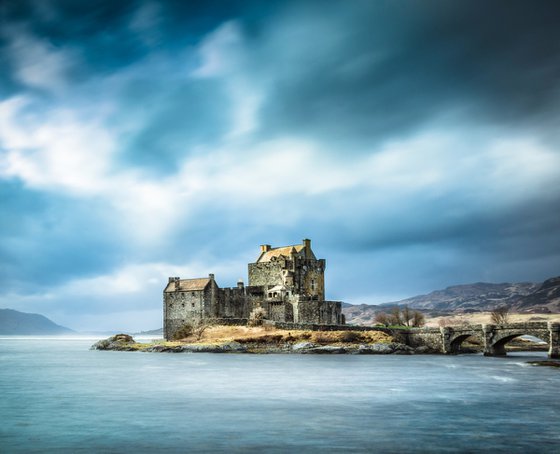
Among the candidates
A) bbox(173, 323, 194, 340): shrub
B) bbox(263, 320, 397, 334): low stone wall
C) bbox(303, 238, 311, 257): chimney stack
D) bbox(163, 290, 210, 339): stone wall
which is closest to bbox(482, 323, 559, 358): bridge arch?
bbox(263, 320, 397, 334): low stone wall

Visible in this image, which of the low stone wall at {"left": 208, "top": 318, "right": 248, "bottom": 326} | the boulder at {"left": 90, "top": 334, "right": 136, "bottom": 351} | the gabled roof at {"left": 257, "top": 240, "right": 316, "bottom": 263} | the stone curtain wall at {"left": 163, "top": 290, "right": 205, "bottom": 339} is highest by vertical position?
the gabled roof at {"left": 257, "top": 240, "right": 316, "bottom": 263}

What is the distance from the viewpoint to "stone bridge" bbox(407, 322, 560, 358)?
Answer: 64812 mm

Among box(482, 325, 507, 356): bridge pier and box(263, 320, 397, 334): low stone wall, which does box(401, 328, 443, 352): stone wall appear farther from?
box(482, 325, 507, 356): bridge pier

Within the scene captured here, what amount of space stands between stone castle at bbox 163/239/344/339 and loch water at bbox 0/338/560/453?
88.8ft

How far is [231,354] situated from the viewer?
77375 millimetres

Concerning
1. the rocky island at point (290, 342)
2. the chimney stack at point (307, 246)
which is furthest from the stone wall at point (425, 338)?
the chimney stack at point (307, 246)

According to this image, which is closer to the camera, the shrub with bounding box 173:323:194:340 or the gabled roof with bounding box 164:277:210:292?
the shrub with bounding box 173:323:194:340

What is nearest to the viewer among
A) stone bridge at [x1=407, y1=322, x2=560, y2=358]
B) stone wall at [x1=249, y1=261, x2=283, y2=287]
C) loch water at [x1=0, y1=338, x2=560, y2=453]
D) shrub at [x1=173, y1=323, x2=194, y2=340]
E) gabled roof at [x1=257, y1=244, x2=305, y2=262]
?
loch water at [x1=0, y1=338, x2=560, y2=453]

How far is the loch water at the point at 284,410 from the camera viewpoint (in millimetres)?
23062

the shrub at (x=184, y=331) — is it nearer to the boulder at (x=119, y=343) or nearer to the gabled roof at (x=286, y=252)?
the boulder at (x=119, y=343)

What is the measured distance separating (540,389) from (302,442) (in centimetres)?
2289

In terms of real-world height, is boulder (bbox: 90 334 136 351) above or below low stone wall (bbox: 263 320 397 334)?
below

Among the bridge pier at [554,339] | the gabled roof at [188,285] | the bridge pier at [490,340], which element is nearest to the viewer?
the bridge pier at [554,339]

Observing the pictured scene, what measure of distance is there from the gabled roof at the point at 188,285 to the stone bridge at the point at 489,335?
29.3m
